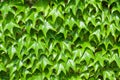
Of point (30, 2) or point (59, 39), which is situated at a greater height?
point (30, 2)

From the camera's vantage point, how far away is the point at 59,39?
266 cm

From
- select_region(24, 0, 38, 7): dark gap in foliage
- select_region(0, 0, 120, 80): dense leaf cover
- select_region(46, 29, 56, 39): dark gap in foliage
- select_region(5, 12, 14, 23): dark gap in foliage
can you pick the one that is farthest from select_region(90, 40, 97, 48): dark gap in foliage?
select_region(5, 12, 14, 23): dark gap in foliage

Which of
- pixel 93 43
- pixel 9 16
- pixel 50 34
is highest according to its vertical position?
pixel 9 16

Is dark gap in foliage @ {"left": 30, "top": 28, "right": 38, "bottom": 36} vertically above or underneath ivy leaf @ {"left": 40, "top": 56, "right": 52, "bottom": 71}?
above

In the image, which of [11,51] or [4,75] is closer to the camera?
[11,51]

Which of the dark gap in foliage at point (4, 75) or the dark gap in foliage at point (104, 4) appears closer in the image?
the dark gap in foliage at point (104, 4)

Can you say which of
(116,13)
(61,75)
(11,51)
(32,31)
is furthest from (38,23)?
(116,13)

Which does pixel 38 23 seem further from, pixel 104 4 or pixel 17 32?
pixel 104 4

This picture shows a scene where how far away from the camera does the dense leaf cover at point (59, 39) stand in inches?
102

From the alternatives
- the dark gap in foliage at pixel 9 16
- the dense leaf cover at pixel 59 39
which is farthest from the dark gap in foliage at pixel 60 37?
the dark gap in foliage at pixel 9 16

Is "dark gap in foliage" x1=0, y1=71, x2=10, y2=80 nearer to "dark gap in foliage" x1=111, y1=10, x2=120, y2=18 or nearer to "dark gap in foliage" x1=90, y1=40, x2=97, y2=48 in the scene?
"dark gap in foliage" x1=90, y1=40, x2=97, y2=48

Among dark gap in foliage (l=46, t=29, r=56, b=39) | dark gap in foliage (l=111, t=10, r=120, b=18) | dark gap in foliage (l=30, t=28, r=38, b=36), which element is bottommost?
dark gap in foliage (l=46, t=29, r=56, b=39)

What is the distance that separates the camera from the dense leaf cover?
2.59 m

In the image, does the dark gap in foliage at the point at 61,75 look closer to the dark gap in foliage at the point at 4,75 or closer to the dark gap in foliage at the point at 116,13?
the dark gap in foliage at the point at 4,75
